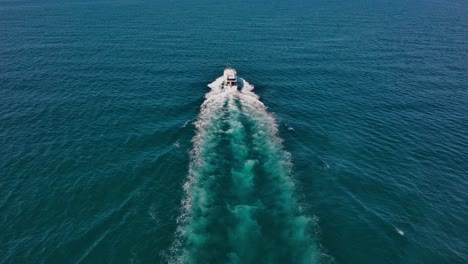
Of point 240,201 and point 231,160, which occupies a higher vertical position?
point 231,160

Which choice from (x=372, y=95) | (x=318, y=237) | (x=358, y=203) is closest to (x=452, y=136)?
(x=372, y=95)

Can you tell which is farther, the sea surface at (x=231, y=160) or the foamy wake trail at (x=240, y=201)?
the sea surface at (x=231, y=160)

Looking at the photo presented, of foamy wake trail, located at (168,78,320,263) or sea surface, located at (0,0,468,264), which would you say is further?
sea surface, located at (0,0,468,264)

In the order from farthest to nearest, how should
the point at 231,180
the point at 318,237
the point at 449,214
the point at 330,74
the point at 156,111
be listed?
the point at 330,74
the point at 156,111
the point at 231,180
the point at 449,214
the point at 318,237

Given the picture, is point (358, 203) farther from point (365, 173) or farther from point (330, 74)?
point (330, 74)
